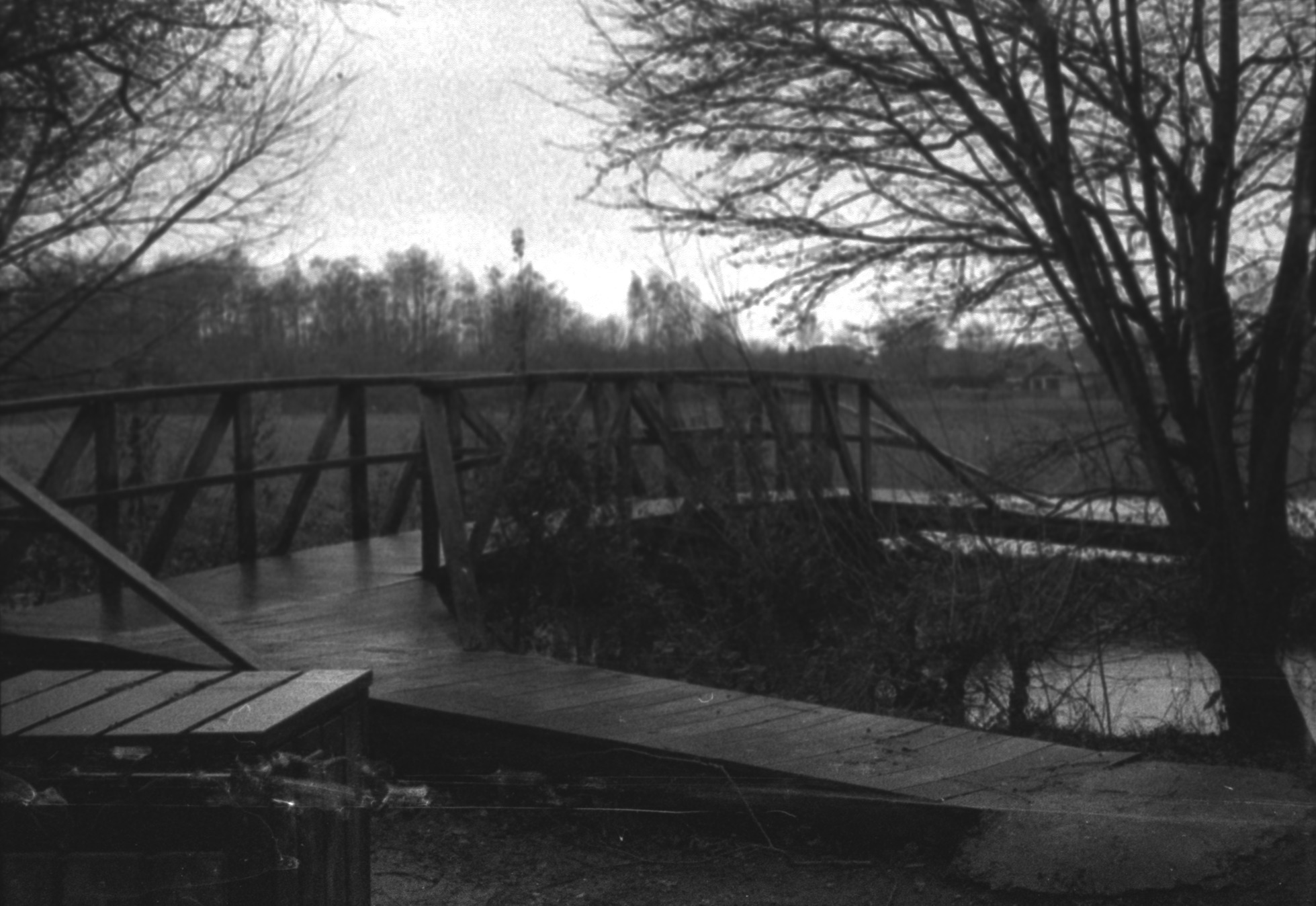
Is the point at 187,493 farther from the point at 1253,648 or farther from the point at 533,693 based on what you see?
the point at 1253,648

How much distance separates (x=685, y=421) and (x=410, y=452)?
2065mm

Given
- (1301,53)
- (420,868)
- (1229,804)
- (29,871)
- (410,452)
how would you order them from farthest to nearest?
(410,452) < (1301,53) < (420,868) < (1229,804) < (29,871)

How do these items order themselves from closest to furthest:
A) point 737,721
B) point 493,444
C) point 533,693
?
point 737,721 < point 533,693 < point 493,444

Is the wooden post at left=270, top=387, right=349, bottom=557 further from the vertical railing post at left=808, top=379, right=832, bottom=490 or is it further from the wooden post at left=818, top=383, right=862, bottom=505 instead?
the wooden post at left=818, top=383, right=862, bottom=505

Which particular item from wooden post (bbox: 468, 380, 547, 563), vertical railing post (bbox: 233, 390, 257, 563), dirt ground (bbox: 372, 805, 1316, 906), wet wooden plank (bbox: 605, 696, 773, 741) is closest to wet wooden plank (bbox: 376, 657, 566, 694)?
wet wooden plank (bbox: 605, 696, 773, 741)

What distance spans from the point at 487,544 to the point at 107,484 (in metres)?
2.04

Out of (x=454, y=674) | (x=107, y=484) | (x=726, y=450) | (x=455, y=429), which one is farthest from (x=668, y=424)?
(x=454, y=674)

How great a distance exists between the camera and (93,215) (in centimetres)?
1110

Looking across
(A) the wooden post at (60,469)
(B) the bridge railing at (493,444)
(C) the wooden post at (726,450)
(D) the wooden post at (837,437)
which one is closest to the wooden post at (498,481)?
(B) the bridge railing at (493,444)

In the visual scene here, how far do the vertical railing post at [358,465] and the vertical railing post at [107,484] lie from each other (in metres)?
1.72

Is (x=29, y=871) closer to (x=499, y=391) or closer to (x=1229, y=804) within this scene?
(x=1229, y=804)

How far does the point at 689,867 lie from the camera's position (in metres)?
1.88

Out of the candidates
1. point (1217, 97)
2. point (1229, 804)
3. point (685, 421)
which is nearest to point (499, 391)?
point (685, 421)

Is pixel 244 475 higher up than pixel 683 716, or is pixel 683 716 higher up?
pixel 244 475
